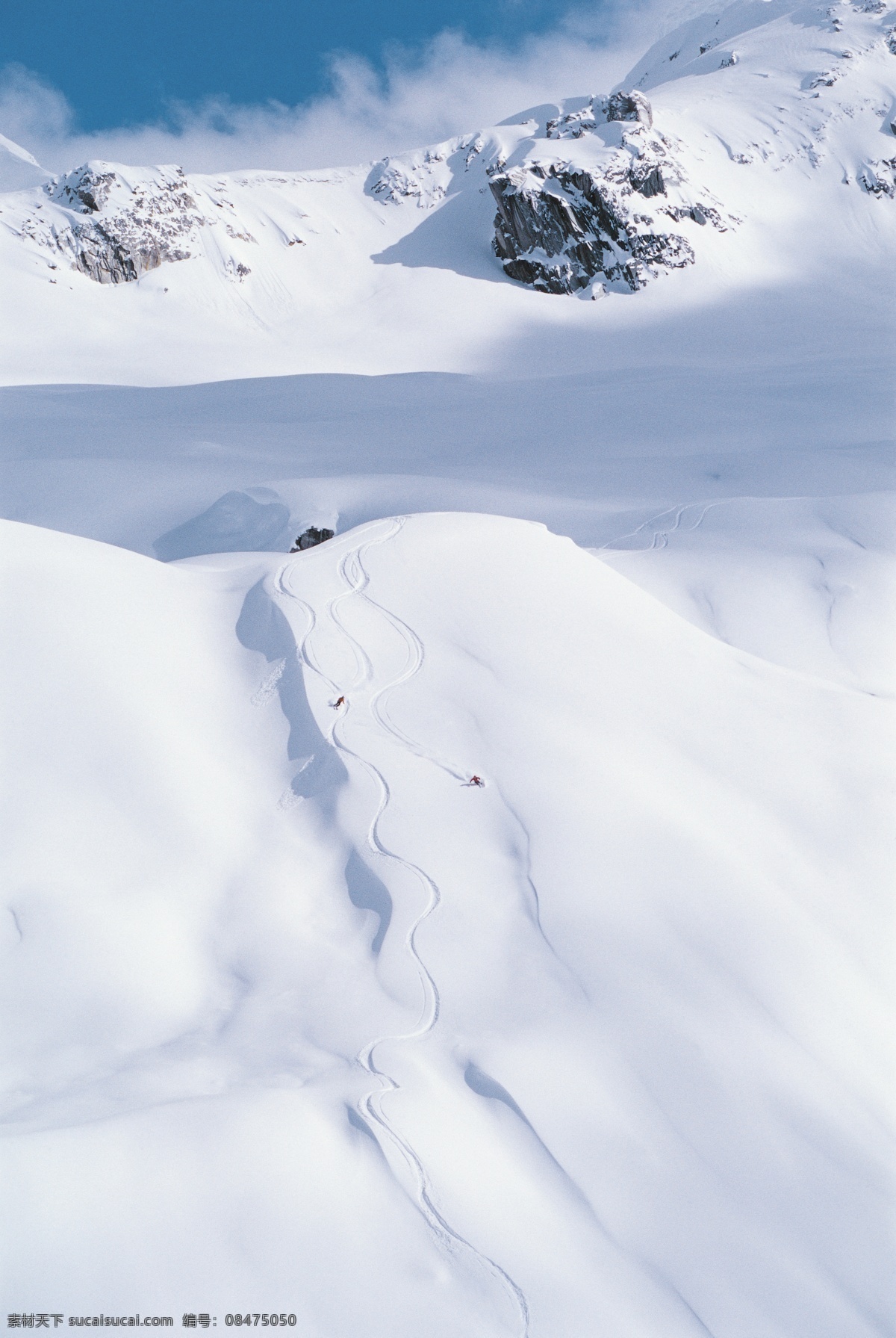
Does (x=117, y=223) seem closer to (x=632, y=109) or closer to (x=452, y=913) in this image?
(x=632, y=109)

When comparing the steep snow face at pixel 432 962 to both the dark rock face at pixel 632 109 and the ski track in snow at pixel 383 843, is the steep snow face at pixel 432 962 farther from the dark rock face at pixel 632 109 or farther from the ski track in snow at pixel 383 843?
the dark rock face at pixel 632 109

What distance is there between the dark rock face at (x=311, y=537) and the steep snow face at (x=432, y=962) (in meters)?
7.94

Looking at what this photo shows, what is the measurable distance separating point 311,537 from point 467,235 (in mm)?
50305

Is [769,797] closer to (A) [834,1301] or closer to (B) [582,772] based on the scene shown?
(B) [582,772]

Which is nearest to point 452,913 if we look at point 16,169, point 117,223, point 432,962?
point 432,962

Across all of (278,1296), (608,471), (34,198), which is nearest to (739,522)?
(608,471)

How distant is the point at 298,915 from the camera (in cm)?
907

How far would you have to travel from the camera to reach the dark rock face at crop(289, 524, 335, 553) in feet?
73.7

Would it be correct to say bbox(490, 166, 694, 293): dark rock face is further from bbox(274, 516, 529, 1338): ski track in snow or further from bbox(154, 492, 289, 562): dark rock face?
bbox(274, 516, 529, 1338): ski track in snow

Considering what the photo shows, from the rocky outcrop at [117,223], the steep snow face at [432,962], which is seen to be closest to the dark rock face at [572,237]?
the rocky outcrop at [117,223]

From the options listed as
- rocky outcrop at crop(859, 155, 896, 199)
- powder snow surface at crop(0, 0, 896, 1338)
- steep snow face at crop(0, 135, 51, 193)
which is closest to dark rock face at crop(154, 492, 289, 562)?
powder snow surface at crop(0, 0, 896, 1338)

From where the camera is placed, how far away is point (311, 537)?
74.1ft

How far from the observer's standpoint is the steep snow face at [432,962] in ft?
19.2

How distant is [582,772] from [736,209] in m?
64.7
